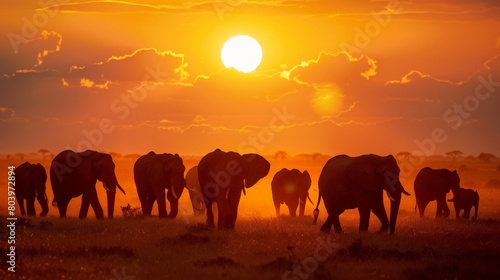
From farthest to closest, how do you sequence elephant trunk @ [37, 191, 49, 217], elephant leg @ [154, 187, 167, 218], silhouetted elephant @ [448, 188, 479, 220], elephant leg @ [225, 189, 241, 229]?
1. silhouetted elephant @ [448, 188, 479, 220]
2. elephant trunk @ [37, 191, 49, 217]
3. elephant leg @ [154, 187, 167, 218]
4. elephant leg @ [225, 189, 241, 229]

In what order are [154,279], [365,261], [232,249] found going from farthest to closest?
[232,249]
[365,261]
[154,279]

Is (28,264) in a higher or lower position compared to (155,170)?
lower

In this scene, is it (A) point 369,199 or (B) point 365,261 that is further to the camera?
(A) point 369,199

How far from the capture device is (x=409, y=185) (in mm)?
90938

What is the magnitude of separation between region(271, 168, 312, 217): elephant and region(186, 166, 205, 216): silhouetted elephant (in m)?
4.22

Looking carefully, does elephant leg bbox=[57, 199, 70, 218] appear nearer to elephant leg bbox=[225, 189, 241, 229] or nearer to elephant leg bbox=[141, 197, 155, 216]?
elephant leg bbox=[141, 197, 155, 216]

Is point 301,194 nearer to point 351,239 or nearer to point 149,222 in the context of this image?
point 149,222

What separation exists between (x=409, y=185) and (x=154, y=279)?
237ft

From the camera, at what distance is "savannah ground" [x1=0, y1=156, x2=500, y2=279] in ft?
72.5

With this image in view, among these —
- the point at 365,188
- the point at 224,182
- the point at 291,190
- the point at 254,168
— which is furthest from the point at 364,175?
the point at 291,190

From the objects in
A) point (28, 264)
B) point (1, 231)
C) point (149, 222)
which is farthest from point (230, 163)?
point (28, 264)

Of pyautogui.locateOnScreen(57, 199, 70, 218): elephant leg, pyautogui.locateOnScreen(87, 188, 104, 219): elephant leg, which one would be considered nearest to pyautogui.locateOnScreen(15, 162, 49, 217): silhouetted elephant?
pyautogui.locateOnScreen(57, 199, 70, 218): elephant leg

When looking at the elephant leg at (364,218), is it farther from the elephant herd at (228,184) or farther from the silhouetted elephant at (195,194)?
the silhouetted elephant at (195,194)

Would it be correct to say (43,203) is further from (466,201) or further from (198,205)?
(466,201)
